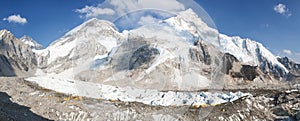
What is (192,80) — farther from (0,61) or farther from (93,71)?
(0,61)

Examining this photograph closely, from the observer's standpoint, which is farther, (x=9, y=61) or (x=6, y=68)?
(x=9, y=61)

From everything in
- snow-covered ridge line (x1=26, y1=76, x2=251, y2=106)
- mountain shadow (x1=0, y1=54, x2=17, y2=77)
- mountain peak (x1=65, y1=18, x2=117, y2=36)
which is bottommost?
Result: snow-covered ridge line (x1=26, y1=76, x2=251, y2=106)

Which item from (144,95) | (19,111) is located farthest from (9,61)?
(19,111)

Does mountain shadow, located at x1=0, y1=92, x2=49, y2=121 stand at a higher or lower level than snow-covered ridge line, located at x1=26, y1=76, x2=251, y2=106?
lower

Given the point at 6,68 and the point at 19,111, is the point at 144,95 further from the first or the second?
the point at 6,68

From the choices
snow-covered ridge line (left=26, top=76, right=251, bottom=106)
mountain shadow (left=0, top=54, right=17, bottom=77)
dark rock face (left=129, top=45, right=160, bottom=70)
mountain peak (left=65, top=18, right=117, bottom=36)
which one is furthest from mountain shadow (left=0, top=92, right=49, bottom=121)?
mountain shadow (left=0, top=54, right=17, bottom=77)

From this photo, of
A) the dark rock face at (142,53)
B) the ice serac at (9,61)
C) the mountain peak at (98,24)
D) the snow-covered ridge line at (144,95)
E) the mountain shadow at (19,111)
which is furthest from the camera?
the ice serac at (9,61)

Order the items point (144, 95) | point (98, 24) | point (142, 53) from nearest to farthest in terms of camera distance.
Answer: point (98, 24)
point (142, 53)
point (144, 95)

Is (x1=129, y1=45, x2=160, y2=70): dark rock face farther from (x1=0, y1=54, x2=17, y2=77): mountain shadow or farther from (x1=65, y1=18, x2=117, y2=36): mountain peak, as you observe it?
(x1=0, y1=54, x2=17, y2=77): mountain shadow

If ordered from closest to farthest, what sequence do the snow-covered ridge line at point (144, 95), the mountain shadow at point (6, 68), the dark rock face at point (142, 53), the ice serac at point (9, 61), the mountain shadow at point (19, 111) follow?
the dark rock face at point (142, 53) → the mountain shadow at point (19, 111) → the snow-covered ridge line at point (144, 95) → the mountain shadow at point (6, 68) → the ice serac at point (9, 61)

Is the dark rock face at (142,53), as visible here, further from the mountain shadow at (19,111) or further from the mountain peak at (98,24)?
the mountain shadow at (19,111)

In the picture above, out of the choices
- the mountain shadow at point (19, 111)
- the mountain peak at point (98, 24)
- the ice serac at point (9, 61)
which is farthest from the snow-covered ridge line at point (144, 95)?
the ice serac at point (9, 61)
